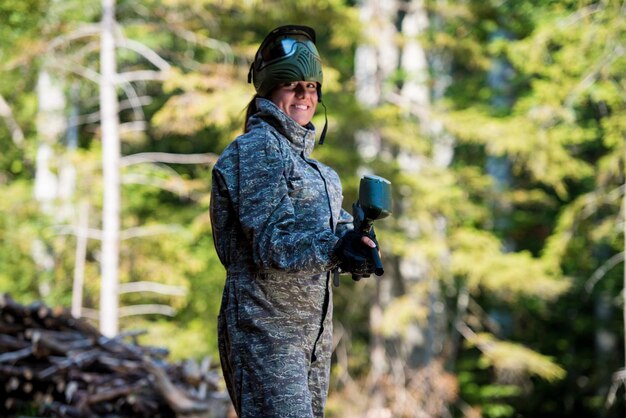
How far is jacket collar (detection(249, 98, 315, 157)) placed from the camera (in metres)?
3.74

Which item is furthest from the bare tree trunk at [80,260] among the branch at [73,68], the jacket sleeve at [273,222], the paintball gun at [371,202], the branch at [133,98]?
the paintball gun at [371,202]

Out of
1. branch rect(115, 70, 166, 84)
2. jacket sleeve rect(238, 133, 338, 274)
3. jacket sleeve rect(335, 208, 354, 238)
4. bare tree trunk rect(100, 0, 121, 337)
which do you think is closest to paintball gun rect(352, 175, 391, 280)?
jacket sleeve rect(238, 133, 338, 274)

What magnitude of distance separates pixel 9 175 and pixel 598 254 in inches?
554

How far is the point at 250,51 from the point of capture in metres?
16.2

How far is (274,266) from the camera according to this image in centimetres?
344

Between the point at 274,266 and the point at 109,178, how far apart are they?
13.0m

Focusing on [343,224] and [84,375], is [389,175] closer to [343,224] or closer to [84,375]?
[84,375]

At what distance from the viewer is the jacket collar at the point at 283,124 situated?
3.74m

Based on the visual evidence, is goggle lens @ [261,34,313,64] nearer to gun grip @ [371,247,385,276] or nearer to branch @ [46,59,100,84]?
gun grip @ [371,247,385,276]

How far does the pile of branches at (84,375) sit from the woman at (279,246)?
3717 millimetres

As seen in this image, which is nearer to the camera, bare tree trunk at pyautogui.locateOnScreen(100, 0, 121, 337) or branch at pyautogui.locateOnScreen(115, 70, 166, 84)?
branch at pyautogui.locateOnScreen(115, 70, 166, 84)

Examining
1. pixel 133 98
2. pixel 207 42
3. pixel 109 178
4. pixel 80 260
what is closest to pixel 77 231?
pixel 109 178

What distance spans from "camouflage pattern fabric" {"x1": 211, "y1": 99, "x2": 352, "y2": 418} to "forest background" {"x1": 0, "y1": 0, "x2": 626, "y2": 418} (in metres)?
9.99

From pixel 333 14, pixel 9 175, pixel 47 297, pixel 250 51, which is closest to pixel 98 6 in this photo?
pixel 250 51
